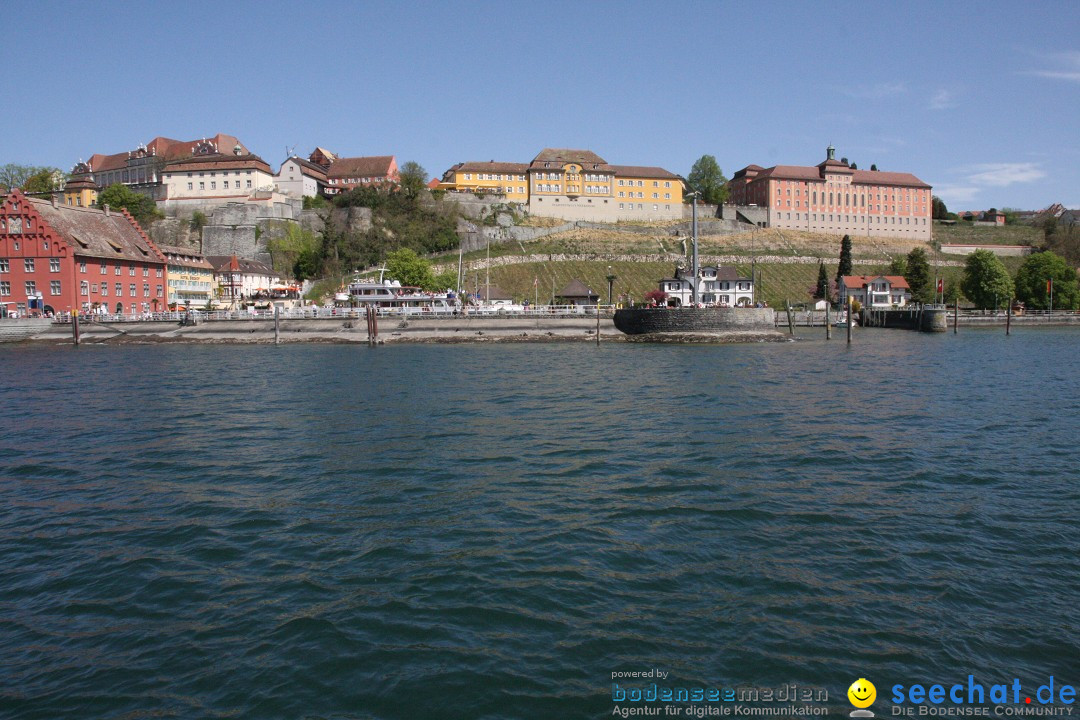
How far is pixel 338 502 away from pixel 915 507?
1046cm

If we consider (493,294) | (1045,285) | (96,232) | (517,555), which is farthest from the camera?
(1045,285)

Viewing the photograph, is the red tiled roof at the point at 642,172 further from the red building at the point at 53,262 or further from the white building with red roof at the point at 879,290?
the red building at the point at 53,262

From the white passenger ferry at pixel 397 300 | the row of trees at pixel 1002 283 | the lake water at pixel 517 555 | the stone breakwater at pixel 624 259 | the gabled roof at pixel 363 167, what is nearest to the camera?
the lake water at pixel 517 555

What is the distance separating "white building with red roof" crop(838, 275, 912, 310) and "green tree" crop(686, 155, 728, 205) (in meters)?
64.6

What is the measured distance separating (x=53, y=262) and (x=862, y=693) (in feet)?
255

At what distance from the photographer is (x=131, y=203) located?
95750mm

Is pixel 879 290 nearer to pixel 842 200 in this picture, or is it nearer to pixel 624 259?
pixel 624 259

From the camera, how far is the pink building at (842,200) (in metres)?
127

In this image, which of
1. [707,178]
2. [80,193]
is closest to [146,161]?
[80,193]

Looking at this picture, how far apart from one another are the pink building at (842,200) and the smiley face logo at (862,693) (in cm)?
12904

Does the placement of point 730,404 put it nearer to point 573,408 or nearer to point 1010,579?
point 573,408

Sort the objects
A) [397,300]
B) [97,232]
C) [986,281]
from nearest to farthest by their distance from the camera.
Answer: [397,300] → [97,232] → [986,281]

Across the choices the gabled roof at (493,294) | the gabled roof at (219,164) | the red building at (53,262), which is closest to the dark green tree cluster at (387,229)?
the gabled roof at (219,164)

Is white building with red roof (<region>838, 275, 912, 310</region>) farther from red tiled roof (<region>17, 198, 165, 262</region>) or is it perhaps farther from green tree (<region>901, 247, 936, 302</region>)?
red tiled roof (<region>17, 198, 165, 262</region>)
